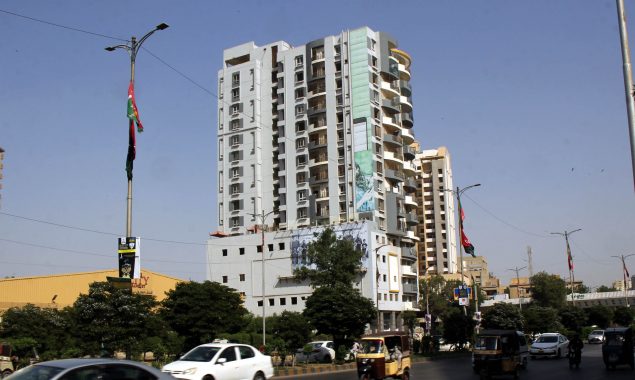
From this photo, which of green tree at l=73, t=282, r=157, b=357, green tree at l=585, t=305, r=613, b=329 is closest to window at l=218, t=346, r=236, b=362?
green tree at l=73, t=282, r=157, b=357

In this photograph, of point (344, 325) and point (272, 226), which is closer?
point (344, 325)

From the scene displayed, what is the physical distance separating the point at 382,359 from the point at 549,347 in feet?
72.9

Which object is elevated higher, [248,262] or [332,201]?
[332,201]

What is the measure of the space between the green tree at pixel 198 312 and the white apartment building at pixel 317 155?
124 feet

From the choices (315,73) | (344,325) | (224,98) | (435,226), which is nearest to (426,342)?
(344,325)

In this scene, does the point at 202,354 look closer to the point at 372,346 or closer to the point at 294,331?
the point at 372,346

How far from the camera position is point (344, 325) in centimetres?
4253

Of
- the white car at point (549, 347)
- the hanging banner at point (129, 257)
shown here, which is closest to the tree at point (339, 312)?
the white car at point (549, 347)

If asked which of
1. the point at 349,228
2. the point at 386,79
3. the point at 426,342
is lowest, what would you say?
the point at 426,342

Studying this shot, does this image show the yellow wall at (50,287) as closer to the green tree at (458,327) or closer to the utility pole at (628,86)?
the green tree at (458,327)

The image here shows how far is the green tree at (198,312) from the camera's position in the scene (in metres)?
39.8

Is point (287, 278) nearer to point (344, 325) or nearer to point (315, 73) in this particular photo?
point (315, 73)

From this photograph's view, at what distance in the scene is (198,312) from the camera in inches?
1569

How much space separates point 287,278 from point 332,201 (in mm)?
11459
